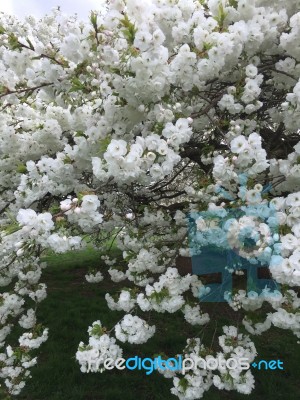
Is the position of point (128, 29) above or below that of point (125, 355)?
above

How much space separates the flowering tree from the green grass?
0.78 meters

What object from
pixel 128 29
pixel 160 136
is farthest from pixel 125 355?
pixel 128 29

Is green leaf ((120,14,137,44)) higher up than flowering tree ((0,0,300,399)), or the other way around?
green leaf ((120,14,137,44))

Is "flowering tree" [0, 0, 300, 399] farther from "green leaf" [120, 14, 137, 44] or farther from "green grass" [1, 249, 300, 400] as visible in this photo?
"green grass" [1, 249, 300, 400]

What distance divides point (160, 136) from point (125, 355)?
3.90 m

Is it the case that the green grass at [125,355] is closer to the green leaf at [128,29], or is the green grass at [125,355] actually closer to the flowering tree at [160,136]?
the flowering tree at [160,136]

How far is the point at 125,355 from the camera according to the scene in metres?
5.47

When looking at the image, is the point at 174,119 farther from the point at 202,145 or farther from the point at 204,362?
the point at 204,362

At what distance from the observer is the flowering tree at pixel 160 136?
94.9 inches

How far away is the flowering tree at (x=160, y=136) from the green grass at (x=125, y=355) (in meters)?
0.78

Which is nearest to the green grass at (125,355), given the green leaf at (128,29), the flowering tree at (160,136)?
the flowering tree at (160,136)

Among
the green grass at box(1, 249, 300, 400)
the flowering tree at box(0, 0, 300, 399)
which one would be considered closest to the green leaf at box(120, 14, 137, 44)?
the flowering tree at box(0, 0, 300, 399)

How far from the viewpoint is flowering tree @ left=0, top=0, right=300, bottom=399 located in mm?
2410

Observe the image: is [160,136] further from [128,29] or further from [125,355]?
[125,355]
